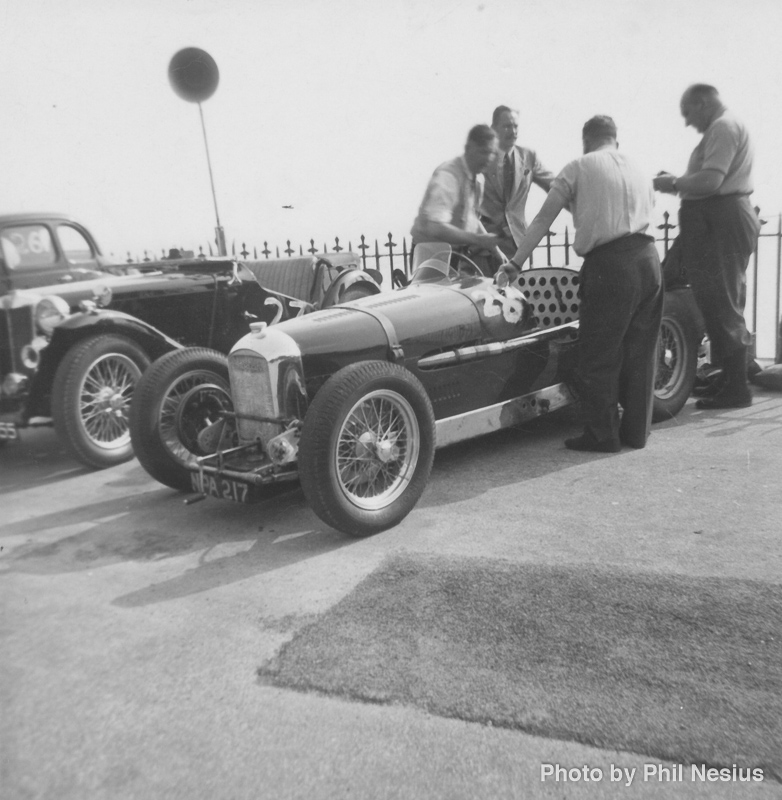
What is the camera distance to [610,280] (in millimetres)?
4828

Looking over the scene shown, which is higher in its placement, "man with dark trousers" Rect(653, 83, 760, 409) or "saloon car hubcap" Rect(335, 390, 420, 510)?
"man with dark trousers" Rect(653, 83, 760, 409)

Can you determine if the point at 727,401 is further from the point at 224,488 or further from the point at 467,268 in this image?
the point at 224,488

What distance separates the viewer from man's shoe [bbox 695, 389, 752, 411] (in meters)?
6.15

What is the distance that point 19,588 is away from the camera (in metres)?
3.52

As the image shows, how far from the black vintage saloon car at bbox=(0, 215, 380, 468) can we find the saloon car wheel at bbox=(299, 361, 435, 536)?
8.17ft

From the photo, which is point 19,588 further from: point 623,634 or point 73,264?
point 73,264

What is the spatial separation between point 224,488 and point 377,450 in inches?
30.5

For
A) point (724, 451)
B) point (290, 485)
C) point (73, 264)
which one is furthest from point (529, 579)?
point (73, 264)

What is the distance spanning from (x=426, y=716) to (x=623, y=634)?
0.78m

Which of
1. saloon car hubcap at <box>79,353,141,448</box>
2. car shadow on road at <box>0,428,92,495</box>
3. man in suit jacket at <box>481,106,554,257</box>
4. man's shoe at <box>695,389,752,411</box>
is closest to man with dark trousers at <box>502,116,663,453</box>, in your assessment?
man's shoe at <box>695,389,752,411</box>

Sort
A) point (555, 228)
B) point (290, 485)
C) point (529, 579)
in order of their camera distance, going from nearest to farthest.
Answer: point (529, 579) → point (290, 485) → point (555, 228)

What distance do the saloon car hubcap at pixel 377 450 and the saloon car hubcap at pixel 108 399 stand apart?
2505 mm

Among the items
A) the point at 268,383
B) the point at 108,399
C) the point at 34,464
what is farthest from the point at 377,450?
the point at 34,464

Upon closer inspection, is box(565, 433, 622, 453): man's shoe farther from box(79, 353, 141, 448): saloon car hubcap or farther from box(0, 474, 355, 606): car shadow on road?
box(79, 353, 141, 448): saloon car hubcap
